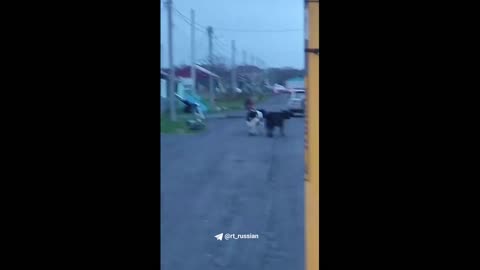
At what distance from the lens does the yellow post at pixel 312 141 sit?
2.53m

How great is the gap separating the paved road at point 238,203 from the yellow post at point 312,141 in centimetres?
3

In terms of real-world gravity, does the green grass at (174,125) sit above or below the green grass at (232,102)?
below

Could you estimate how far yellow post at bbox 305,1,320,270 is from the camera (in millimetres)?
2533

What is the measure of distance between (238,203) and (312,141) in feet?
1.32

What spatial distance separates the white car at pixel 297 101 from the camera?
257 centimetres

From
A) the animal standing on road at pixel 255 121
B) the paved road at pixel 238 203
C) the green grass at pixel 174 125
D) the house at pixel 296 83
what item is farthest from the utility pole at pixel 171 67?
the house at pixel 296 83

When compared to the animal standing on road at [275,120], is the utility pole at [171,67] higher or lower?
higher

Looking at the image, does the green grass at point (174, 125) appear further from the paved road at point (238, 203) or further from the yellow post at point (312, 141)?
the yellow post at point (312, 141)
